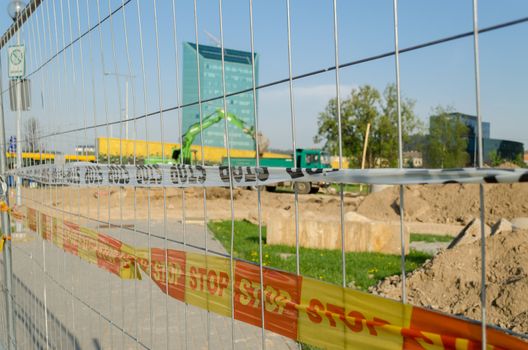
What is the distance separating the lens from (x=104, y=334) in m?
5.37

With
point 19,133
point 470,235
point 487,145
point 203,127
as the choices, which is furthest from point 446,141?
point 470,235

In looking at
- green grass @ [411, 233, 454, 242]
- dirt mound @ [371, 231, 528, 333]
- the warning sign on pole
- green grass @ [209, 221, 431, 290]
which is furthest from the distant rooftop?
green grass @ [411, 233, 454, 242]

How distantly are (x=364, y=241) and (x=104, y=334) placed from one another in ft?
Answer: 22.2


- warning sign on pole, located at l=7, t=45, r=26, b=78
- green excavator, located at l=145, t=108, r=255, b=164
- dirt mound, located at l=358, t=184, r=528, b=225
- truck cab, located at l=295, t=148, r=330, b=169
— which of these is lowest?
dirt mound, located at l=358, t=184, r=528, b=225

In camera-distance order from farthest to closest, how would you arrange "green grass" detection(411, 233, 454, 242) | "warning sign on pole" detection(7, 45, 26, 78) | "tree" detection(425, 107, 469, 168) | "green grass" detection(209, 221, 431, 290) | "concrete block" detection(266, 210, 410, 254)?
1. "green grass" detection(411, 233, 454, 242)
2. "concrete block" detection(266, 210, 410, 254)
3. "green grass" detection(209, 221, 431, 290)
4. "warning sign on pole" detection(7, 45, 26, 78)
5. "tree" detection(425, 107, 469, 168)

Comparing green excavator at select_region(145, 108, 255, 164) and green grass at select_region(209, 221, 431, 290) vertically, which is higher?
green excavator at select_region(145, 108, 255, 164)

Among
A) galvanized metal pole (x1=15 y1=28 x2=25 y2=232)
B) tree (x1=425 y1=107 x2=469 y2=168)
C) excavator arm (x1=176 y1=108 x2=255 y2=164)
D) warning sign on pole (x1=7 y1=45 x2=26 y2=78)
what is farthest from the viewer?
galvanized metal pole (x1=15 y1=28 x2=25 y2=232)

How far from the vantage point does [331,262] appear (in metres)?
9.77

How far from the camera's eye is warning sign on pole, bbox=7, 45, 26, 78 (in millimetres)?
4958

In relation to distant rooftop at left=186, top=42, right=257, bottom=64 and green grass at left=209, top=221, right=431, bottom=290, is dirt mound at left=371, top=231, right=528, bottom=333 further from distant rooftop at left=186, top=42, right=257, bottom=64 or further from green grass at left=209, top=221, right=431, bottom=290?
distant rooftop at left=186, top=42, right=257, bottom=64

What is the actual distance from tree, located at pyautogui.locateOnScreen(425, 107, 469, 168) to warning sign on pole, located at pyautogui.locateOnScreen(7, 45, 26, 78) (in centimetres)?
457

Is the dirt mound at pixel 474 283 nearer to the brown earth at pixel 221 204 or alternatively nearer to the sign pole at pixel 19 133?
the sign pole at pixel 19 133

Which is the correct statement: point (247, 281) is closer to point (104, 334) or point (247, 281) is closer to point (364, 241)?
point (104, 334)

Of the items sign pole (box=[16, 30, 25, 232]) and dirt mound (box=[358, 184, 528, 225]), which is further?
dirt mound (box=[358, 184, 528, 225])
